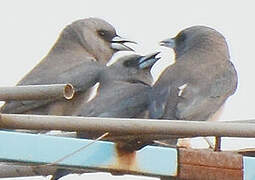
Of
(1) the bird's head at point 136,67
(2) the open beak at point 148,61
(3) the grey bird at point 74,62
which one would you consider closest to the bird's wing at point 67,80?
(3) the grey bird at point 74,62

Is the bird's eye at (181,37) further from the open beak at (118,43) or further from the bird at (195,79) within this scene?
the open beak at (118,43)

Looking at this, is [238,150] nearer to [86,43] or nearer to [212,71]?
[212,71]

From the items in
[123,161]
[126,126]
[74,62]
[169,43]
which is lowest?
[74,62]

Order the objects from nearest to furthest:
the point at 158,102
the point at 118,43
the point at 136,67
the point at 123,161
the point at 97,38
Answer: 1. the point at 123,161
2. the point at 158,102
3. the point at 136,67
4. the point at 118,43
5. the point at 97,38

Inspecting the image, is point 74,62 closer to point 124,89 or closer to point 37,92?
point 124,89

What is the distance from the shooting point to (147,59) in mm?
8969

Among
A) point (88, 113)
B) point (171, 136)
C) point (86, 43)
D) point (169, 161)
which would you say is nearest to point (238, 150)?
point (169, 161)

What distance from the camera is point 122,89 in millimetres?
8203

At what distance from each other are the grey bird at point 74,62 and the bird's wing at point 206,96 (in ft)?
3.68

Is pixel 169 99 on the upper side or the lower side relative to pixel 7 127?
lower

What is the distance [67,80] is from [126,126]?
473cm

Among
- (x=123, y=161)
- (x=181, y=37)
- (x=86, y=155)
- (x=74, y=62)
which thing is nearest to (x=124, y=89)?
(x=74, y=62)

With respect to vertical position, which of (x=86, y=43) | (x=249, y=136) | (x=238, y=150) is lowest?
(x=86, y=43)

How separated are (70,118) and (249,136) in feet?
2.37
